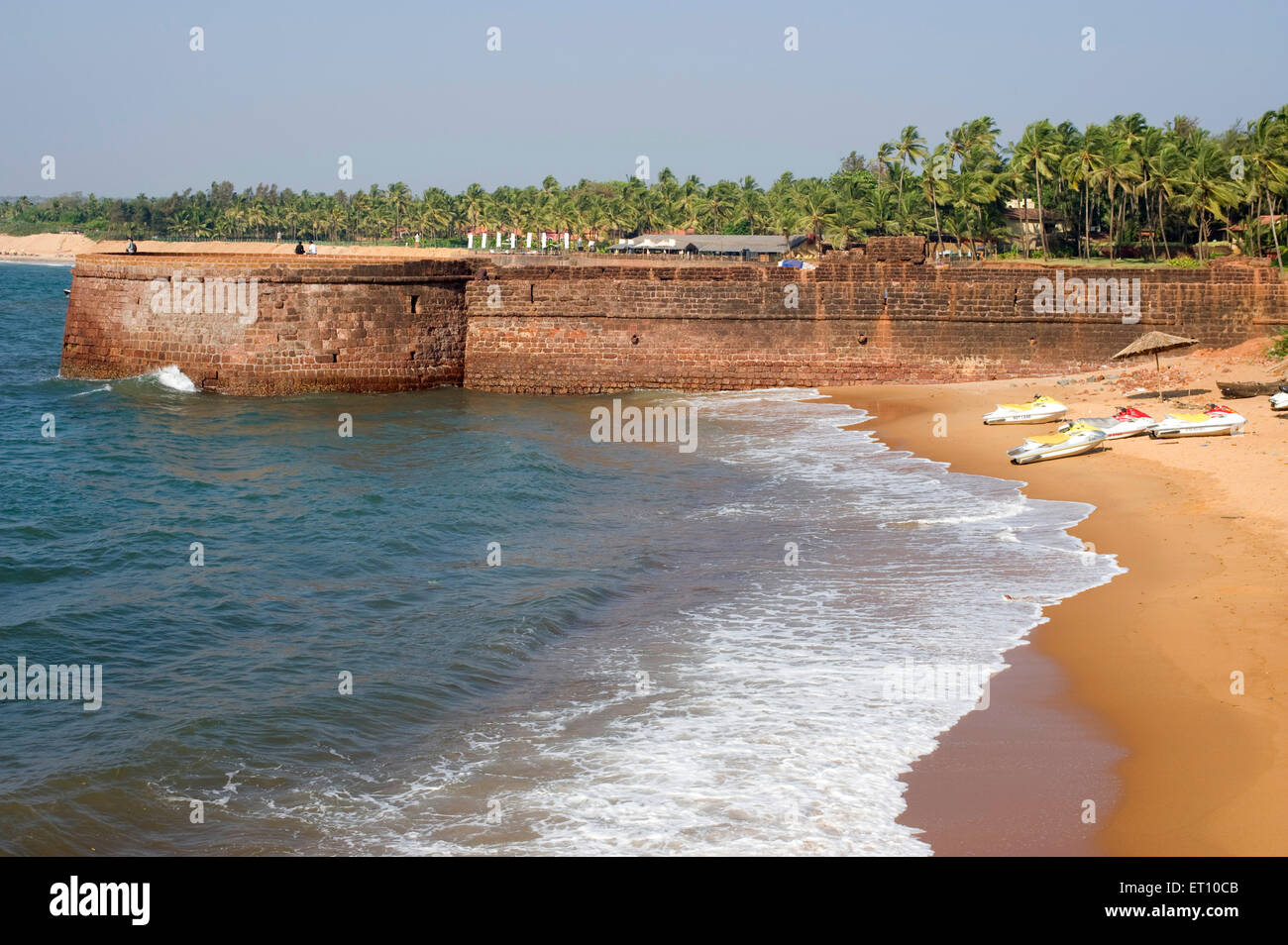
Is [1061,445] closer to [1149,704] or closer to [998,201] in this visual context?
[1149,704]

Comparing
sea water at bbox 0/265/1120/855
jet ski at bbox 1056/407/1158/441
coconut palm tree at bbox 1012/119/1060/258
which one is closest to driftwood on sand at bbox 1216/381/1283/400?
jet ski at bbox 1056/407/1158/441

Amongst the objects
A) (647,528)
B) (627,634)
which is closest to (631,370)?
(647,528)

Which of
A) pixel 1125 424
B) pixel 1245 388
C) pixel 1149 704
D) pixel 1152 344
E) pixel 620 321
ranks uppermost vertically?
pixel 620 321

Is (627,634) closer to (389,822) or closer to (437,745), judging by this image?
(437,745)

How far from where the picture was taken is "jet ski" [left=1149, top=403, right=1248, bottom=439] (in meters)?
18.1

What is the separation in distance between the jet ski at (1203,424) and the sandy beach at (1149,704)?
1678 millimetres

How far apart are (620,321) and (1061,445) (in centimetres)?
1311

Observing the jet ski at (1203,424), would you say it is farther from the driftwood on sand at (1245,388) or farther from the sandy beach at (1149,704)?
the driftwood on sand at (1245,388)

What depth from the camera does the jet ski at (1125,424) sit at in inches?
744

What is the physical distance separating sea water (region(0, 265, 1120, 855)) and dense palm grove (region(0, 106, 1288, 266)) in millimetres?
23910

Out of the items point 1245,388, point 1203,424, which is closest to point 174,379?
point 1203,424

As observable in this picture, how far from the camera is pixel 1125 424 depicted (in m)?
19.1
